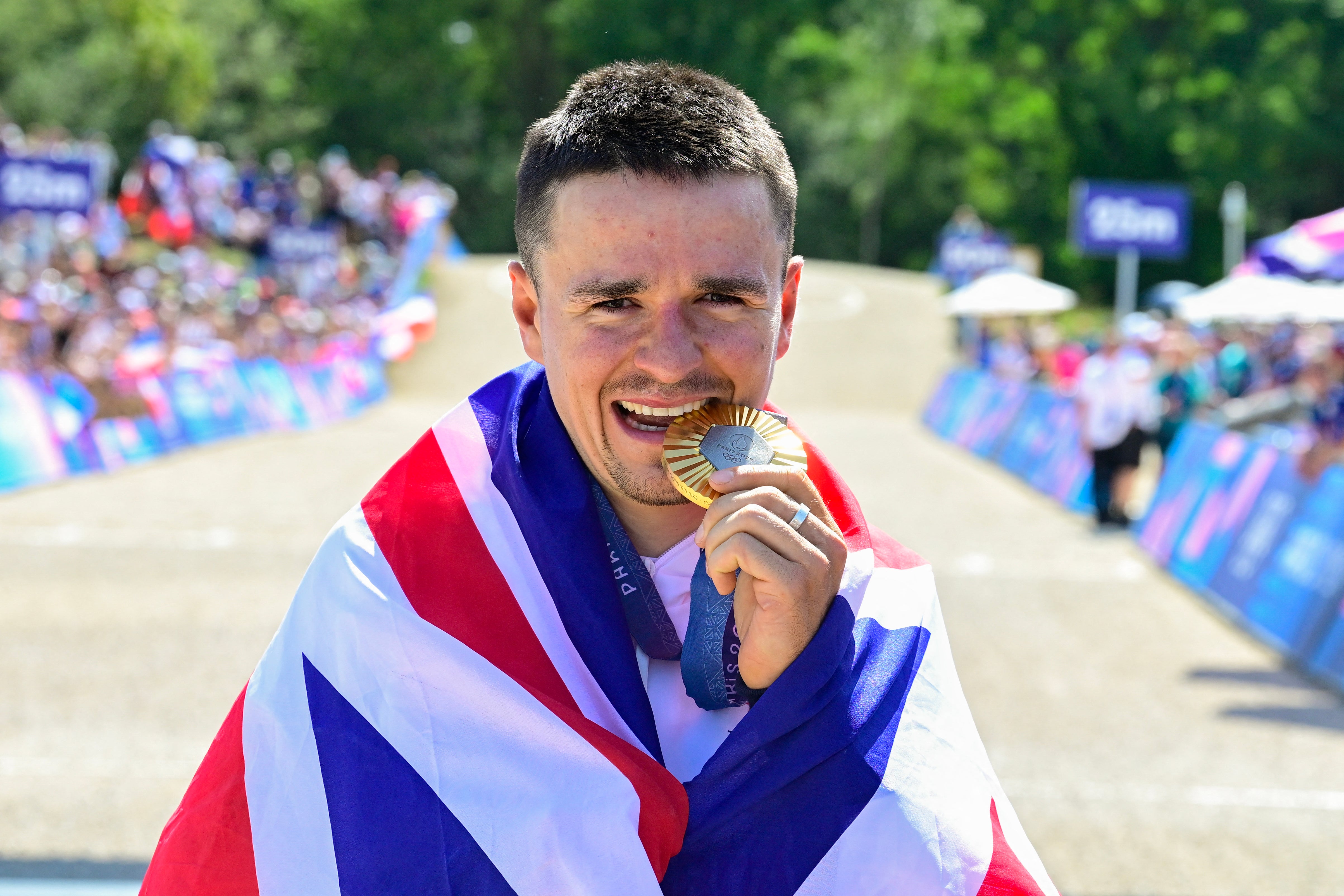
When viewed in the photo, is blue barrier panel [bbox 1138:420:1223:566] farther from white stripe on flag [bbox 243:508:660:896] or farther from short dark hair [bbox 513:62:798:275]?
white stripe on flag [bbox 243:508:660:896]

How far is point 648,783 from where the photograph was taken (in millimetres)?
1902

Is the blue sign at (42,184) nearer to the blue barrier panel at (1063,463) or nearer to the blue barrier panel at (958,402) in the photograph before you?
the blue barrier panel at (1063,463)

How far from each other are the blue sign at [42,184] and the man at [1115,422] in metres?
13.3

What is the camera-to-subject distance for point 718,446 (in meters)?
1.97

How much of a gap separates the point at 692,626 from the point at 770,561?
0.68 ft

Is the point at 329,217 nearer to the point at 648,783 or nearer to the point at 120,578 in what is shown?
the point at 120,578

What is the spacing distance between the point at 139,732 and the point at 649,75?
556 centimetres

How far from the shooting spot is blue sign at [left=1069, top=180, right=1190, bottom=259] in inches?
964

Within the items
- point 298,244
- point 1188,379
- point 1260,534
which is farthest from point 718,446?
A: point 298,244

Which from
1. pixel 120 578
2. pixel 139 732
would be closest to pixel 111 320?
pixel 120 578

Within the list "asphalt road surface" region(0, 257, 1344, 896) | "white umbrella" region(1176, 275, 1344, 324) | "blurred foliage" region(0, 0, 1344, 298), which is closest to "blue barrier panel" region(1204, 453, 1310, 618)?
"asphalt road surface" region(0, 257, 1344, 896)

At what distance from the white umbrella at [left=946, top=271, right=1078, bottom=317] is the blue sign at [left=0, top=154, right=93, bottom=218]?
1355 centimetres

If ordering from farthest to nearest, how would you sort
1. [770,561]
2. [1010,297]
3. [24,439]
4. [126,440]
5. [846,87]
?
1. [846,87]
2. [1010,297]
3. [126,440]
4. [24,439]
5. [770,561]

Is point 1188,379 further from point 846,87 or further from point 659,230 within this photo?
point 846,87
